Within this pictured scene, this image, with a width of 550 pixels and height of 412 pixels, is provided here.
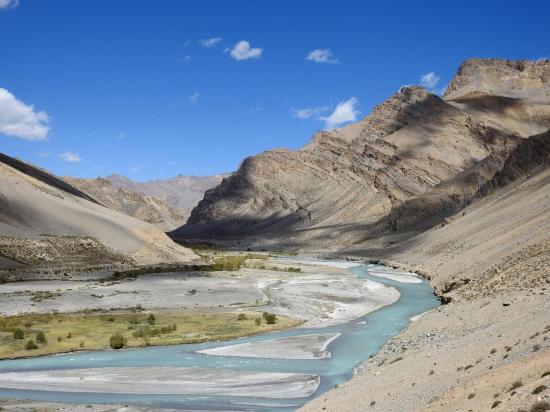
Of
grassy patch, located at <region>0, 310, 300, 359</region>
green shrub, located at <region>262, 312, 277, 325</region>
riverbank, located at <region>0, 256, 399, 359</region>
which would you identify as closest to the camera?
grassy patch, located at <region>0, 310, 300, 359</region>

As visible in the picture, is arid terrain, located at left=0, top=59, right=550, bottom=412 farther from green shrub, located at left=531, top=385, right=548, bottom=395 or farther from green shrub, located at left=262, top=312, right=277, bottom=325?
green shrub, located at left=262, top=312, right=277, bottom=325

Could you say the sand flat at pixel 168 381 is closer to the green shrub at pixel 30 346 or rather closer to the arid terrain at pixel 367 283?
the arid terrain at pixel 367 283

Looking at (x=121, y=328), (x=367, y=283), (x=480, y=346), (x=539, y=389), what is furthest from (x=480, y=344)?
(x=367, y=283)

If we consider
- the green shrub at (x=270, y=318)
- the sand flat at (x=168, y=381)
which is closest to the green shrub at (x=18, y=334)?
the sand flat at (x=168, y=381)

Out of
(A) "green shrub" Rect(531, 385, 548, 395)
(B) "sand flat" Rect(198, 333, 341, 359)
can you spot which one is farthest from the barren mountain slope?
(B) "sand flat" Rect(198, 333, 341, 359)

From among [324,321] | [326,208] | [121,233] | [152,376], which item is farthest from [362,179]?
[152,376]

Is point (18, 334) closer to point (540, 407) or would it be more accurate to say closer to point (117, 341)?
point (117, 341)

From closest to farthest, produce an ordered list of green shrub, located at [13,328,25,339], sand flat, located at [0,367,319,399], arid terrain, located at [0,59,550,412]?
arid terrain, located at [0,59,550,412] < sand flat, located at [0,367,319,399] < green shrub, located at [13,328,25,339]

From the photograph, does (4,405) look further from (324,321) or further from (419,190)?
(419,190)
